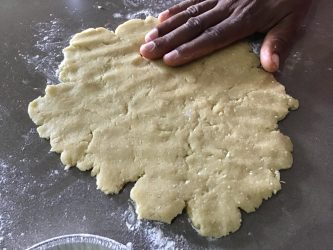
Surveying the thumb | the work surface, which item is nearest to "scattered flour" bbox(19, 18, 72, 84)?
the work surface

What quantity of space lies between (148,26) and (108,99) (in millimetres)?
335

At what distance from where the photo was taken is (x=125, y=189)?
1135 mm

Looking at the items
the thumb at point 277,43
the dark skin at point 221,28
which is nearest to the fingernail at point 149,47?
the dark skin at point 221,28

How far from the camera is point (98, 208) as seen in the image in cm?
111

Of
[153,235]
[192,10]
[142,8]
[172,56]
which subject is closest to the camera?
[153,235]

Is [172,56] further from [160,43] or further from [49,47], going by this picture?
[49,47]

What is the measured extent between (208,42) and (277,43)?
0.22 m

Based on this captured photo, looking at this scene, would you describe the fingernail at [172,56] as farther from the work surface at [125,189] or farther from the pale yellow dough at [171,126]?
the work surface at [125,189]

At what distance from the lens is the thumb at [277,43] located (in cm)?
136

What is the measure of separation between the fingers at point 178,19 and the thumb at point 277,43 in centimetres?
22

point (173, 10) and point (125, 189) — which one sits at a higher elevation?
point (173, 10)

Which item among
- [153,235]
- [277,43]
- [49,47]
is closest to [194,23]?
[277,43]

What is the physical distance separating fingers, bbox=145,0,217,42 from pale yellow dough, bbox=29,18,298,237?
6 centimetres

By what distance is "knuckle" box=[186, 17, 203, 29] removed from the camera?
1.39m
